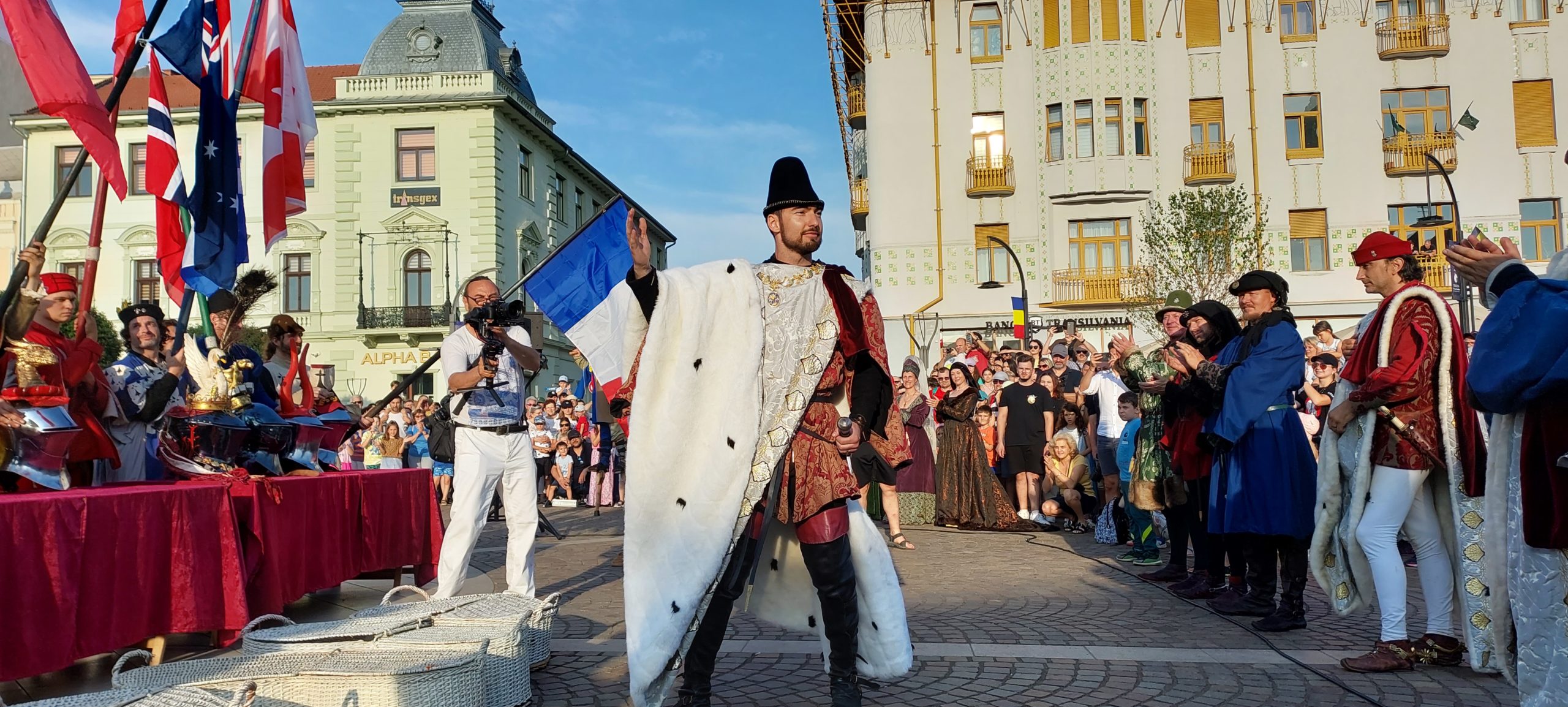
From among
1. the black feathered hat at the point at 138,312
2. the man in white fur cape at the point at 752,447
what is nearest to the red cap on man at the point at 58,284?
the black feathered hat at the point at 138,312

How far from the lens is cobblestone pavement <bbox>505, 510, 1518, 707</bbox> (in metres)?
4.83

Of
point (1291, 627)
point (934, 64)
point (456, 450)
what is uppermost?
point (934, 64)

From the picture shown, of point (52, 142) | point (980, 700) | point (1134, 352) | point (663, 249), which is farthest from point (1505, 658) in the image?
point (663, 249)

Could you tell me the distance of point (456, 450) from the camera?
6.51 m

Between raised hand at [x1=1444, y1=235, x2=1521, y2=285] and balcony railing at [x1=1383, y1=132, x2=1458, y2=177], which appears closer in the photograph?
raised hand at [x1=1444, y1=235, x2=1521, y2=285]

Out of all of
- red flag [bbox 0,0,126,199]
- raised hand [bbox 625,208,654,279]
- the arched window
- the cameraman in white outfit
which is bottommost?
the cameraman in white outfit

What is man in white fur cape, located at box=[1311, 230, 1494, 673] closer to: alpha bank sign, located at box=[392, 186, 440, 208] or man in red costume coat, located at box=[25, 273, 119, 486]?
man in red costume coat, located at box=[25, 273, 119, 486]

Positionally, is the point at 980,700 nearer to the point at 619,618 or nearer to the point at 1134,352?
the point at 619,618

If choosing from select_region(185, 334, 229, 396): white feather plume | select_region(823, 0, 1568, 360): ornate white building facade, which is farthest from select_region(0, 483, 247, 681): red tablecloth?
select_region(823, 0, 1568, 360): ornate white building facade

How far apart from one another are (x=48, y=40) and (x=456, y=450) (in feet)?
9.92

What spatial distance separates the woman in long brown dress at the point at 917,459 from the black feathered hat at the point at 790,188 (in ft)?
31.1

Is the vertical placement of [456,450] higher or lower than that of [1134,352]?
lower

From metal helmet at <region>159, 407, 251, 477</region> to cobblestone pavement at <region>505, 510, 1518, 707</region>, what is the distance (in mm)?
2136

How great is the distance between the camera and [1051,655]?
568 centimetres
